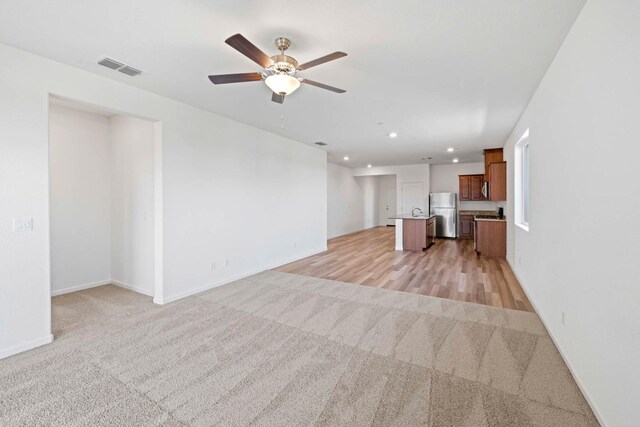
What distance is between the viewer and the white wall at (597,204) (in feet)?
4.75

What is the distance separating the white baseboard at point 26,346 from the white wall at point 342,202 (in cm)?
774

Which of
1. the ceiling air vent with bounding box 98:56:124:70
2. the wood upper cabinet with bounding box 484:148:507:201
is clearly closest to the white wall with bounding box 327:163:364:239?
the wood upper cabinet with bounding box 484:148:507:201

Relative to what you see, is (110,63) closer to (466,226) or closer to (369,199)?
(466,226)

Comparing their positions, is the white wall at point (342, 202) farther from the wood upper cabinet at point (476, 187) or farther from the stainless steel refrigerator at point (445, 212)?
the wood upper cabinet at point (476, 187)

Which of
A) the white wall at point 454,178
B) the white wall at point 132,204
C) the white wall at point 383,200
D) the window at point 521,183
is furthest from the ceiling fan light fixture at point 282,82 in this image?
the white wall at point 383,200

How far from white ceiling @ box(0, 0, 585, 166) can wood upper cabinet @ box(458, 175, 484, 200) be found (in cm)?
529

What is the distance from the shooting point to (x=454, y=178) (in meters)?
10.5

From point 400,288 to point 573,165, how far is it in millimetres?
2791

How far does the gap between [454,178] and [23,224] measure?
36.3 feet

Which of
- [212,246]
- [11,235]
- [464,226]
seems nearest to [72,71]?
[11,235]

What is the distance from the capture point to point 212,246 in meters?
4.53

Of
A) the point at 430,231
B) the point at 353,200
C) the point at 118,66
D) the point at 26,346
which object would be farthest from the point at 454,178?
the point at 26,346

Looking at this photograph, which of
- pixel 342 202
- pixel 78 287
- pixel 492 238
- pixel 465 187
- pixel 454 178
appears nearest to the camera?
pixel 78 287

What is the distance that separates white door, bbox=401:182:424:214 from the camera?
417 inches
